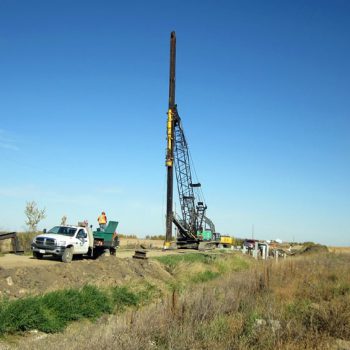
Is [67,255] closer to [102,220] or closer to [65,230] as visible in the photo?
[65,230]

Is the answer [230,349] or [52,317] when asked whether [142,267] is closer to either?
[52,317]

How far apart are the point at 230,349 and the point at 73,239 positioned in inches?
731

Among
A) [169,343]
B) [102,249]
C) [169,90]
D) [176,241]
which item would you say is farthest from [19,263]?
[169,90]

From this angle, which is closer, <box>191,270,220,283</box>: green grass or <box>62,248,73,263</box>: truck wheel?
<box>191,270,220,283</box>: green grass

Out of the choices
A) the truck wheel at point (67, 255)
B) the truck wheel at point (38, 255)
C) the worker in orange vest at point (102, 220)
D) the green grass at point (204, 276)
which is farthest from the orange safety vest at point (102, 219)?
the green grass at point (204, 276)

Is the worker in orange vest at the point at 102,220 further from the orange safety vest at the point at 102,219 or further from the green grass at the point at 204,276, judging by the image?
the green grass at the point at 204,276

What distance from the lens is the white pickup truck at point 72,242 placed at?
24.7 meters

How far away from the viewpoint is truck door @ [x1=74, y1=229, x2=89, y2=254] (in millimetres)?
25625

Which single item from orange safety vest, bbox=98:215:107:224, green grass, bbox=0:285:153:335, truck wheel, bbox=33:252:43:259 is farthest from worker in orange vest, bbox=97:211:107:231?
green grass, bbox=0:285:153:335

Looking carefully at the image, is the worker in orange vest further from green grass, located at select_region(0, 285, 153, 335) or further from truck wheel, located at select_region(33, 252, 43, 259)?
green grass, located at select_region(0, 285, 153, 335)

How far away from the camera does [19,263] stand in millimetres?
23172

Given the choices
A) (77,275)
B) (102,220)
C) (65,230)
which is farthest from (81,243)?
(77,275)

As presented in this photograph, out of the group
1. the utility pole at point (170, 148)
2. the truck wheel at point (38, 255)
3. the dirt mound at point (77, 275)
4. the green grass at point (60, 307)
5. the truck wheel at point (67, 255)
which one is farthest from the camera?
the utility pole at point (170, 148)

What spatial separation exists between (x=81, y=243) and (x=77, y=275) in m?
7.54
